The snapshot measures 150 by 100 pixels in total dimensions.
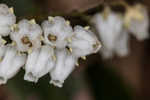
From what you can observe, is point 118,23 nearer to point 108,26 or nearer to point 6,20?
point 108,26

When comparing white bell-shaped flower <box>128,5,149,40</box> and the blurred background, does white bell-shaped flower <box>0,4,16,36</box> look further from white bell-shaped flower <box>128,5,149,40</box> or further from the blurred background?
white bell-shaped flower <box>128,5,149,40</box>

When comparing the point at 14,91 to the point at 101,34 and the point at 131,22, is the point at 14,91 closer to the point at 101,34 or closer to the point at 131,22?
the point at 101,34

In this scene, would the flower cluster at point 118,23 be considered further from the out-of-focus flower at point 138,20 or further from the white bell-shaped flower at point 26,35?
the white bell-shaped flower at point 26,35

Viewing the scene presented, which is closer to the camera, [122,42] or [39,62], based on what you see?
[39,62]

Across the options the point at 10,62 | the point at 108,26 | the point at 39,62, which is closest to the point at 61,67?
the point at 39,62

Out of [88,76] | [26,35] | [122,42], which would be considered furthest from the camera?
[88,76]

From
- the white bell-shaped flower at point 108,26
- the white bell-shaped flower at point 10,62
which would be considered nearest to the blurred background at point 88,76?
the white bell-shaped flower at point 108,26

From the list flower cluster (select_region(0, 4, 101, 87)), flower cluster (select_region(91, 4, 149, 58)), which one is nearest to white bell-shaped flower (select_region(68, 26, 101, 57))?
flower cluster (select_region(0, 4, 101, 87))
